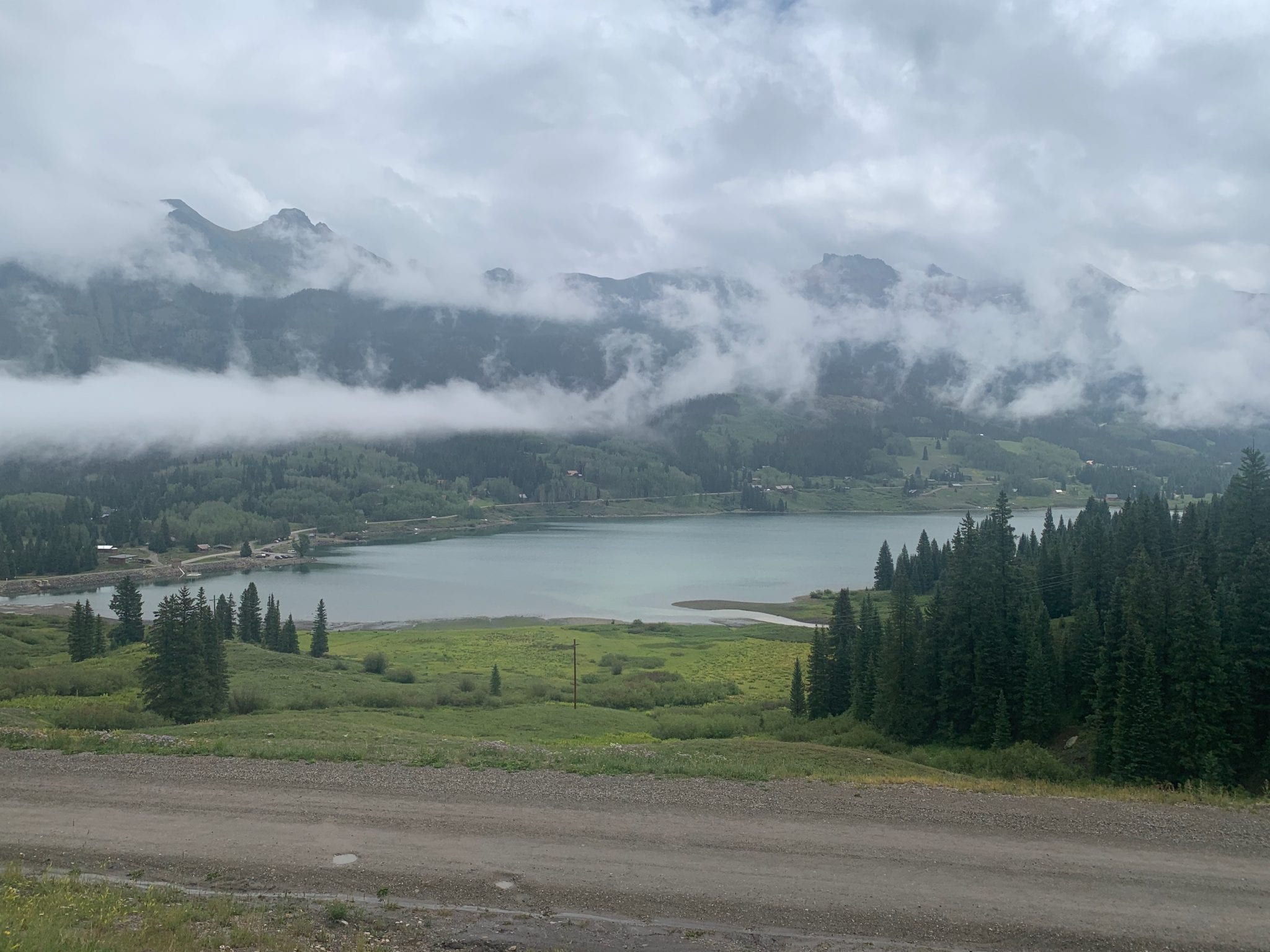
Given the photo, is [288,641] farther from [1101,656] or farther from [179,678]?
[1101,656]

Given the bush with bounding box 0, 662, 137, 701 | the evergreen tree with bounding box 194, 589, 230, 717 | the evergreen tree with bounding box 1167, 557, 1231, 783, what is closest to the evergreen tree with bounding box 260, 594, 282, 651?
the bush with bounding box 0, 662, 137, 701

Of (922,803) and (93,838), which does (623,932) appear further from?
(93,838)

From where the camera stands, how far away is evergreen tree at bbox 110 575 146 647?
245 ft

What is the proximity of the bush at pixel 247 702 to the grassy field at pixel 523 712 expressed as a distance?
13cm

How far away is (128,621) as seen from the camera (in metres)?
75.8

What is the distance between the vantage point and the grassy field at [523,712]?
19875 mm

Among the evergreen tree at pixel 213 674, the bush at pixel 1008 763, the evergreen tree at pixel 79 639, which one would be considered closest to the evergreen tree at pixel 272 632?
the evergreen tree at pixel 79 639

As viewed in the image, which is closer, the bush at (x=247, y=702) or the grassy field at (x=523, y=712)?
the grassy field at (x=523, y=712)

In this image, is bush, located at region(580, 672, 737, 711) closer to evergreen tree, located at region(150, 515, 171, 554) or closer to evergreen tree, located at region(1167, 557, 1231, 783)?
evergreen tree, located at region(1167, 557, 1231, 783)

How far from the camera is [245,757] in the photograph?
62.8 ft

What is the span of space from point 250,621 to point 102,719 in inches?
2184

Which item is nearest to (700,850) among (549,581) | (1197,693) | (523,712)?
(1197,693)

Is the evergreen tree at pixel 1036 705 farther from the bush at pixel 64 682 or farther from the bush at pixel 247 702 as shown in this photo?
the bush at pixel 64 682

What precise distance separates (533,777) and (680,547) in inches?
7163
